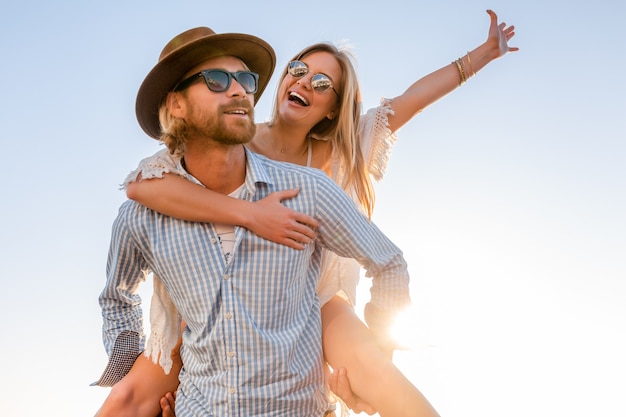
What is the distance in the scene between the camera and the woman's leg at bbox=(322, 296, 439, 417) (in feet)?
11.2

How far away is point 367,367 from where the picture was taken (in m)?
3.62

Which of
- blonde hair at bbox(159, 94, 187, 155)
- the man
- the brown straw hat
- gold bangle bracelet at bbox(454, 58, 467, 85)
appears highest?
gold bangle bracelet at bbox(454, 58, 467, 85)

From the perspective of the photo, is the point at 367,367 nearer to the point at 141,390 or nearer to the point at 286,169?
the point at 286,169

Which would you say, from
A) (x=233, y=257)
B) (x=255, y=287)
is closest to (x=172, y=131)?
(x=233, y=257)

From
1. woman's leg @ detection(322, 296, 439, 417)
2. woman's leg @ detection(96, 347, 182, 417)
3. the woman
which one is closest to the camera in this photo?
woman's leg @ detection(322, 296, 439, 417)

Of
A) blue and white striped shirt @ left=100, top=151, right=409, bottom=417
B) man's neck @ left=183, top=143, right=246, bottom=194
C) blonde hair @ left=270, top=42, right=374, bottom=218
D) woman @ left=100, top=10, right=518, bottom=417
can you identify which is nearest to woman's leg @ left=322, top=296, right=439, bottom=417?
woman @ left=100, top=10, right=518, bottom=417

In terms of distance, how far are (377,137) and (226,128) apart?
1.75 metres

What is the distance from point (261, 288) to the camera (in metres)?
3.45

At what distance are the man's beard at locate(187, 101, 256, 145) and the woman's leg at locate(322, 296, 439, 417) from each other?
110cm

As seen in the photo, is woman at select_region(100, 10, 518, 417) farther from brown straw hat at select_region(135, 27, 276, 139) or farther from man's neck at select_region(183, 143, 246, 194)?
brown straw hat at select_region(135, 27, 276, 139)

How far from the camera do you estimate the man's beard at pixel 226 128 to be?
3.58 meters

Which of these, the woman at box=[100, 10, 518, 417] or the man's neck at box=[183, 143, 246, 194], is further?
the man's neck at box=[183, 143, 246, 194]

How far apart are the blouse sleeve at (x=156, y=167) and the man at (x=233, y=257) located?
42mm

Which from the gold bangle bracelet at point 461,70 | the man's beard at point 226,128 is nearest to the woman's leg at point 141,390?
the man's beard at point 226,128
